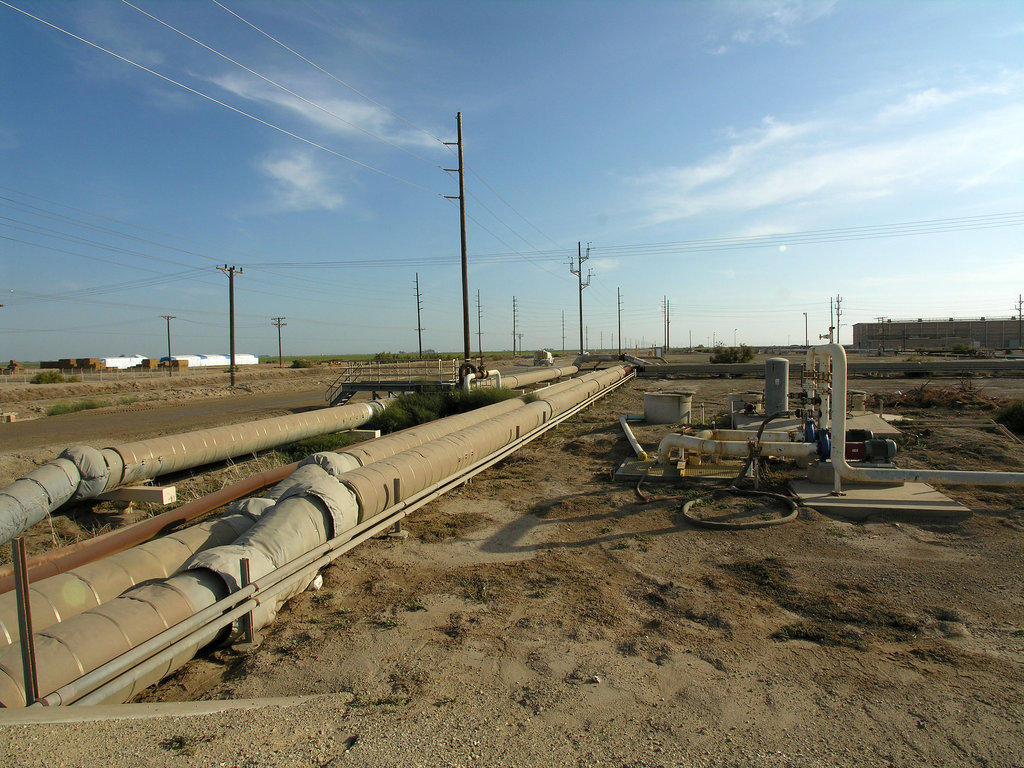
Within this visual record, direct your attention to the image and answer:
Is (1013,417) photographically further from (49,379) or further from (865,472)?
(49,379)

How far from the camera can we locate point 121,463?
377 inches

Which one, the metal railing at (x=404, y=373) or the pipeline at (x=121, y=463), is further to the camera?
the metal railing at (x=404, y=373)

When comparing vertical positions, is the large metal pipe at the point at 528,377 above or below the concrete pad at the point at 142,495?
above

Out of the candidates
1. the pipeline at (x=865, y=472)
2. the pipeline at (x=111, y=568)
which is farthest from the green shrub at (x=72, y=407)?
the pipeline at (x=865, y=472)

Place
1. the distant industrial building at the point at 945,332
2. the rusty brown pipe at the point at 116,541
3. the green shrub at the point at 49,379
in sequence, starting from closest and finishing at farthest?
the rusty brown pipe at the point at 116,541, the green shrub at the point at 49,379, the distant industrial building at the point at 945,332

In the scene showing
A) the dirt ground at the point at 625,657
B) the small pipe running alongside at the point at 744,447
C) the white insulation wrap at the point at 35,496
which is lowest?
the dirt ground at the point at 625,657

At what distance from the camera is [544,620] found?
482 cm

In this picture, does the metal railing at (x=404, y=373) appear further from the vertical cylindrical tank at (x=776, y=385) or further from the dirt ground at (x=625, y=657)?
the dirt ground at (x=625, y=657)

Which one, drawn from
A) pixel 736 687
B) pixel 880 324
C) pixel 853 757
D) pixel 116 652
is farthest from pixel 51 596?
pixel 880 324

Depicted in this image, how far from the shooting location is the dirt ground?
302cm

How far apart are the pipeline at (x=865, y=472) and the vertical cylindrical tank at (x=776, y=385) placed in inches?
188

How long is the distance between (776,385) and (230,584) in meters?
11.6

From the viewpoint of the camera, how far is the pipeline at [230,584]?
353 cm

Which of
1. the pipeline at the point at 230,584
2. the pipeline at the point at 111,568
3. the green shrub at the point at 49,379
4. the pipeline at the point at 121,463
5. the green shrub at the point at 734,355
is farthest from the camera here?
the green shrub at the point at 734,355
